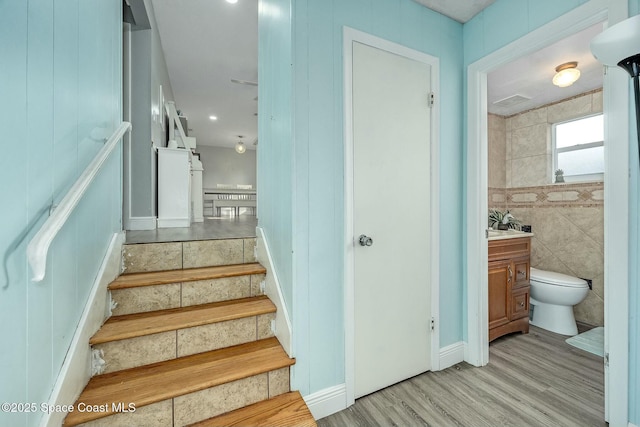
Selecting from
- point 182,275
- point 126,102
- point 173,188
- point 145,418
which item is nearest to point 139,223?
point 173,188

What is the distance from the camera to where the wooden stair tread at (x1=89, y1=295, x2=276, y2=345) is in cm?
132

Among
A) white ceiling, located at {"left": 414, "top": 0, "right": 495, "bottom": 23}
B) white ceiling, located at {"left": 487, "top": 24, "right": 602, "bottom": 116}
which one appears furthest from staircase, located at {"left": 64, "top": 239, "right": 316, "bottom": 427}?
white ceiling, located at {"left": 487, "top": 24, "right": 602, "bottom": 116}

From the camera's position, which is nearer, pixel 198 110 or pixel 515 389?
pixel 515 389

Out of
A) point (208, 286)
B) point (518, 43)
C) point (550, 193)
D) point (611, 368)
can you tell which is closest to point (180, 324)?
point (208, 286)

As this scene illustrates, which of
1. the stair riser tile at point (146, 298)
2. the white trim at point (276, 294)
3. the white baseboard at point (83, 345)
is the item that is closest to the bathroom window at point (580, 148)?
the white trim at point (276, 294)

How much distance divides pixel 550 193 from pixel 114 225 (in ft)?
14.1

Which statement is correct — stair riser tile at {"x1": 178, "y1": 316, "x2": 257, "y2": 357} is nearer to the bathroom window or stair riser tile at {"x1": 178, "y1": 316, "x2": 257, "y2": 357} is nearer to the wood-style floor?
the wood-style floor

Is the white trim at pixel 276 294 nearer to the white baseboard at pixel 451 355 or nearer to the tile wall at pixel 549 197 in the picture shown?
the white baseboard at pixel 451 355

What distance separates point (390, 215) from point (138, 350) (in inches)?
62.6

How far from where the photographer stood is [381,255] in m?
1.70

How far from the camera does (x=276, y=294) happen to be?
64.3 inches

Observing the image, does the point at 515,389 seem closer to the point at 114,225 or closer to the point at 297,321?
the point at 297,321

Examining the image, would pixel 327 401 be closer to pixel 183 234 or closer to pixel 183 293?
pixel 183 293

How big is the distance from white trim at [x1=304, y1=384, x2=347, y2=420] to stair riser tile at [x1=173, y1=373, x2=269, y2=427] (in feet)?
0.86
